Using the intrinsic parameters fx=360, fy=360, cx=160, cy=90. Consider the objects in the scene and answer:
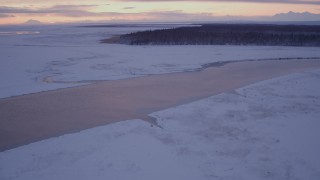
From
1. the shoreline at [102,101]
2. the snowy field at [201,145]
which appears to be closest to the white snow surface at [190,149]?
the snowy field at [201,145]

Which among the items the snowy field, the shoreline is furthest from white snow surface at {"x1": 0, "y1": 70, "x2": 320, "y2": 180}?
the shoreline

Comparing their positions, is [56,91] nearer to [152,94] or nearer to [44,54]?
[152,94]

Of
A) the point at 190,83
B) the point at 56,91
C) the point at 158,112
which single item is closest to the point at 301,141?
the point at 158,112

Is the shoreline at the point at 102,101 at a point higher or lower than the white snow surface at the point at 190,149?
higher

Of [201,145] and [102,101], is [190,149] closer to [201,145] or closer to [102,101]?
[201,145]

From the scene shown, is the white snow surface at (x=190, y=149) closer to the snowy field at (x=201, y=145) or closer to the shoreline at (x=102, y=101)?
the snowy field at (x=201, y=145)

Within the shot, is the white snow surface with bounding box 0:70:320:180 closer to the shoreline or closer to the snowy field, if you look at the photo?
the snowy field

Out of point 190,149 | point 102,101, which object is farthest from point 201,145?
point 102,101
